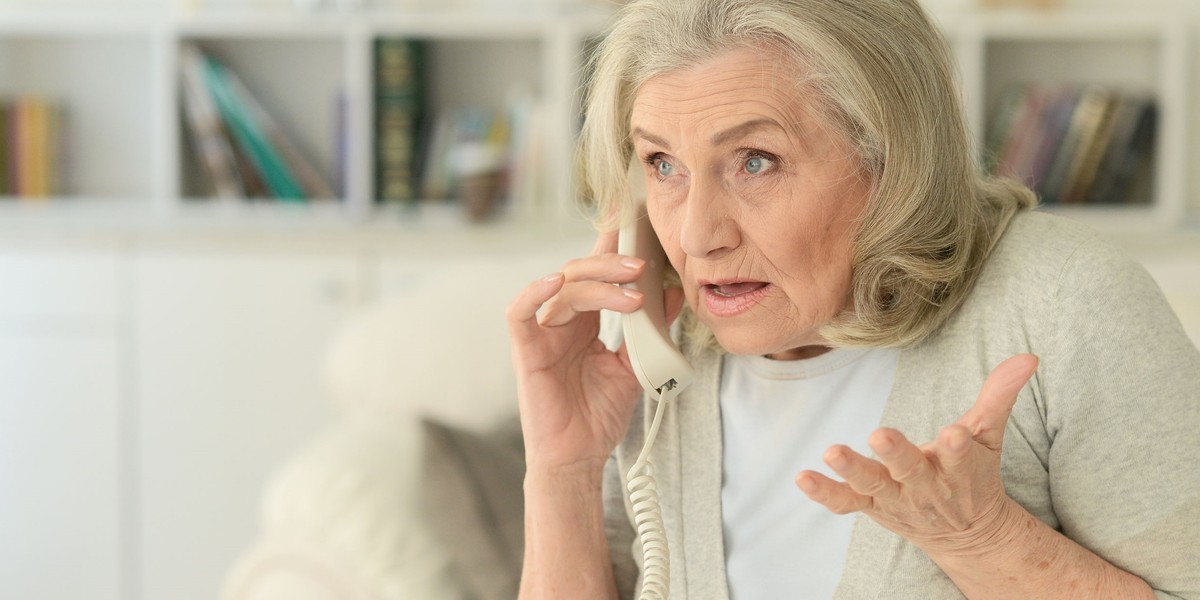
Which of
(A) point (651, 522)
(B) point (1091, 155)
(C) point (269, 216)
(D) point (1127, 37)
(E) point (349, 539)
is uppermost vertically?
(D) point (1127, 37)

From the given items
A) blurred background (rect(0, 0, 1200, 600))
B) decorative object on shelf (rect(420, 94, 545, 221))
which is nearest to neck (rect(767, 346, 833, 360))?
blurred background (rect(0, 0, 1200, 600))

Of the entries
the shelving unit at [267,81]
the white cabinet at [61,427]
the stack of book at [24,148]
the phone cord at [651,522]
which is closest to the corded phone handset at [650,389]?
the phone cord at [651,522]

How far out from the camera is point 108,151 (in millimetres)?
3291

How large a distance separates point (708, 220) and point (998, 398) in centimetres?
29

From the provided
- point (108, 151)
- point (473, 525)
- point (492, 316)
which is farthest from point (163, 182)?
point (473, 525)

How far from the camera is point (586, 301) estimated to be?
1.13m

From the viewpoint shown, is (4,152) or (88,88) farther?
(88,88)

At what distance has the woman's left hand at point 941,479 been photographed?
0.81m

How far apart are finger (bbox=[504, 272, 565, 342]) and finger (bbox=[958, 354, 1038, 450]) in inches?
16.0

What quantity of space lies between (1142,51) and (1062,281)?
91.9 inches

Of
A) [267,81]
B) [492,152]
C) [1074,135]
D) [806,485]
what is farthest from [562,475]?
[267,81]

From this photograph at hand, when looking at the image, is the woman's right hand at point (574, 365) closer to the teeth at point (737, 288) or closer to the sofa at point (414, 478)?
the teeth at point (737, 288)

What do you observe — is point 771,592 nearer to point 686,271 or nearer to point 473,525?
point 686,271

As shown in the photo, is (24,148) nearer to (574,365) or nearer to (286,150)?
(286,150)
